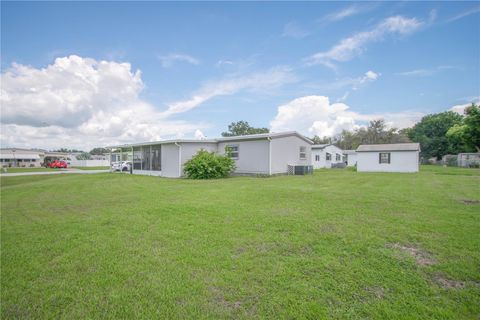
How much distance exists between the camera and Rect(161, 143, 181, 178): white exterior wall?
16.5 m

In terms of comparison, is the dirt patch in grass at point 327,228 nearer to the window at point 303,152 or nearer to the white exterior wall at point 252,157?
the white exterior wall at point 252,157

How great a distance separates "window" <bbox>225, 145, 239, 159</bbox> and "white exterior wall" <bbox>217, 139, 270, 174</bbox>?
9.6 inches

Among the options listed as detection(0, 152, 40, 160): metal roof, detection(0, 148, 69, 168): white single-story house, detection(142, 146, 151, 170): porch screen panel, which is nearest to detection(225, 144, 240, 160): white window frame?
detection(142, 146, 151, 170): porch screen panel

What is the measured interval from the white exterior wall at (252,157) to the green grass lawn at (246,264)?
32.0 feet

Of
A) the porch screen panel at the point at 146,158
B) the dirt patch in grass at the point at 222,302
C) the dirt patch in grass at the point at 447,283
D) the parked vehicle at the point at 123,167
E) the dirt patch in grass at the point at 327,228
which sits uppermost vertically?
the porch screen panel at the point at 146,158

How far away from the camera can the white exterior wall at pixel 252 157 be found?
15500 mm

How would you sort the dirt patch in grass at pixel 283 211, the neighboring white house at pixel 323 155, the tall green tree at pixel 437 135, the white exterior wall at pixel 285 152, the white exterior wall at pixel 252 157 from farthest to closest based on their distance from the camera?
1. the tall green tree at pixel 437 135
2. the neighboring white house at pixel 323 155
3. the white exterior wall at pixel 285 152
4. the white exterior wall at pixel 252 157
5. the dirt patch in grass at pixel 283 211

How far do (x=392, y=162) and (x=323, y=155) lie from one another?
9.16m

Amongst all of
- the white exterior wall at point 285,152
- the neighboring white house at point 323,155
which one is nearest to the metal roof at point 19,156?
the neighboring white house at point 323,155

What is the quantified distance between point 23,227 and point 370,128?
49.0 meters

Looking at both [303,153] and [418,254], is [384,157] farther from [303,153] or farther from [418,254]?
[418,254]

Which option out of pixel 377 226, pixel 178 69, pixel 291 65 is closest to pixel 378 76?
pixel 291 65

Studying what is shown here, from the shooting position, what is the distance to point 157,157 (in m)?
18.4

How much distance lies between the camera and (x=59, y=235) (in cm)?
442
